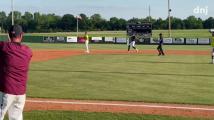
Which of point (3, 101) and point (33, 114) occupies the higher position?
point (3, 101)

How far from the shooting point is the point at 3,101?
680 cm

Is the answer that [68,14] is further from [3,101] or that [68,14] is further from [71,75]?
[3,101]

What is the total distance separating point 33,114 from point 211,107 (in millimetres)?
4722

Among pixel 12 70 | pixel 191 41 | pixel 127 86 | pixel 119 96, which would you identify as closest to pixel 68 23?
pixel 191 41

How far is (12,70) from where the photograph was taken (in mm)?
6770

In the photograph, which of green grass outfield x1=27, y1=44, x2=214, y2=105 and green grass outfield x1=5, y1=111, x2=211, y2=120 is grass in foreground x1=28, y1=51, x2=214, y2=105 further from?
green grass outfield x1=5, y1=111, x2=211, y2=120

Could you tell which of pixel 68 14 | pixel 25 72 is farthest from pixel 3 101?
pixel 68 14

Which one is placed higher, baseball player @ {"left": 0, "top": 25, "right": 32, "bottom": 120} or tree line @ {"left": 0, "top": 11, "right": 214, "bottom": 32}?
tree line @ {"left": 0, "top": 11, "right": 214, "bottom": 32}

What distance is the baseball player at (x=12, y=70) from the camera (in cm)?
674

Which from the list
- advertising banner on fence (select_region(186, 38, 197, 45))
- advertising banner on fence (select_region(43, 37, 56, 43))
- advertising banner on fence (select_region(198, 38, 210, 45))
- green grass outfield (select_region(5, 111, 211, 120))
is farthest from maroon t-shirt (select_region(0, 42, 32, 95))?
advertising banner on fence (select_region(43, 37, 56, 43))

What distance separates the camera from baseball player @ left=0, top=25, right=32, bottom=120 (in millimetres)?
6742

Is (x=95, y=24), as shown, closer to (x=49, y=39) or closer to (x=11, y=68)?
(x=49, y=39)

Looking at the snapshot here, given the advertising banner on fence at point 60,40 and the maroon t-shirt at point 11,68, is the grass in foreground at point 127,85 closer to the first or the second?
the maroon t-shirt at point 11,68

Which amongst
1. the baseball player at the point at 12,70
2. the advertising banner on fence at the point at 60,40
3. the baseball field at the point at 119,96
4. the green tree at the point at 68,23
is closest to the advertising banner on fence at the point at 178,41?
the advertising banner on fence at the point at 60,40
